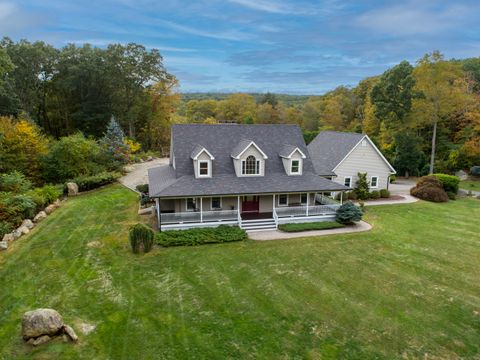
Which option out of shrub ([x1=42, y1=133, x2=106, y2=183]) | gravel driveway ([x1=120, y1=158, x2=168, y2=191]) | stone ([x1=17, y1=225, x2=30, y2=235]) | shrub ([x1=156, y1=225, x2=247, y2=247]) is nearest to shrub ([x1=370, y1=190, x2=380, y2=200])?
shrub ([x1=156, y1=225, x2=247, y2=247])

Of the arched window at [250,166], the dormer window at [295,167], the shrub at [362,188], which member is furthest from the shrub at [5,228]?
the shrub at [362,188]

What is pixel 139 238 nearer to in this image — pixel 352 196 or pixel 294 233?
pixel 294 233

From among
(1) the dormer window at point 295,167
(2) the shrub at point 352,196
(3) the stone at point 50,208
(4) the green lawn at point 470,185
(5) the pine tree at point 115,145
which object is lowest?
(4) the green lawn at point 470,185

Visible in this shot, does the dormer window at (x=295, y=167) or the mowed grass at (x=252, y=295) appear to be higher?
the dormer window at (x=295, y=167)

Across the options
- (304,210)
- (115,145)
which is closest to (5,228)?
(304,210)

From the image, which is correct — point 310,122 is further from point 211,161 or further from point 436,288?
point 436,288

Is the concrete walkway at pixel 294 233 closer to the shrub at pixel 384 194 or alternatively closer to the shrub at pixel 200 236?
the shrub at pixel 200 236

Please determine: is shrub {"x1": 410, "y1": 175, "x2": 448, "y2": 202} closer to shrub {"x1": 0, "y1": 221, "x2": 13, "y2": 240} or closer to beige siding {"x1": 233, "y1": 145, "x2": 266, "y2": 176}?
beige siding {"x1": 233, "y1": 145, "x2": 266, "y2": 176}
